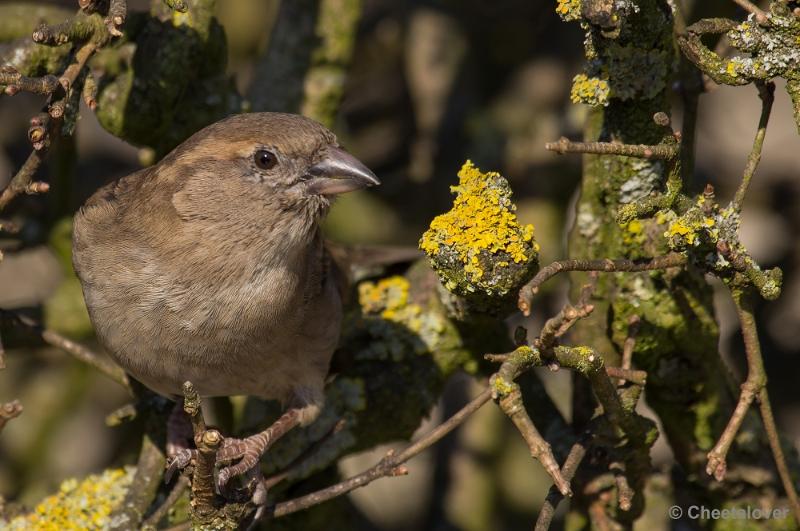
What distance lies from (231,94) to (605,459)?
2.11 meters

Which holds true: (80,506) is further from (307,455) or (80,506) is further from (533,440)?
(533,440)

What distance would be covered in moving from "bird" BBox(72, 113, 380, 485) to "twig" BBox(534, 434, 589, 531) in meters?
1.06

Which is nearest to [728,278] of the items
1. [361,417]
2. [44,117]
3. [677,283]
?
[677,283]

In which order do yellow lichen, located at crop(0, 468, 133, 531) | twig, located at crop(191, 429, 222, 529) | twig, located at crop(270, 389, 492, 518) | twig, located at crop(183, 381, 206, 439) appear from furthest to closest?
yellow lichen, located at crop(0, 468, 133, 531) < twig, located at crop(270, 389, 492, 518) < twig, located at crop(191, 429, 222, 529) < twig, located at crop(183, 381, 206, 439)

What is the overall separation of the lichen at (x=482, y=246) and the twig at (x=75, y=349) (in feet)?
4.62

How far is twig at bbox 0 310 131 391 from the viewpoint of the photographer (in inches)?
166

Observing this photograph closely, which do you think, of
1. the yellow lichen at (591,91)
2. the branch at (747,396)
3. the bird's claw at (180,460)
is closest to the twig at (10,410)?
the bird's claw at (180,460)

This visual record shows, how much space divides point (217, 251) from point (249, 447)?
2.37 feet

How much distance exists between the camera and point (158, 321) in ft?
12.2

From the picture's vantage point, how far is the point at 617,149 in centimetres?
323

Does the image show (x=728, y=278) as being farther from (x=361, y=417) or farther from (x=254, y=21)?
(x=254, y=21)

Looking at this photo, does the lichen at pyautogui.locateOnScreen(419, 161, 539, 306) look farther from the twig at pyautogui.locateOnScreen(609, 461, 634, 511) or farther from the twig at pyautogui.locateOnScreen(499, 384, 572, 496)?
the twig at pyautogui.locateOnScreen(609, 461, 634, 511)

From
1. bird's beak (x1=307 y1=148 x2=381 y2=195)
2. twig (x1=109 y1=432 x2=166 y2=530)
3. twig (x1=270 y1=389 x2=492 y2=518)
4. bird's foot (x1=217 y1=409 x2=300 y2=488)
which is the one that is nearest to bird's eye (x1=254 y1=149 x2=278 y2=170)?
bird's beak (x1=307 y1=148 x2=381 y2=195)

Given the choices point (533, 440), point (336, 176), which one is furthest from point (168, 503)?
point (533, 440)
